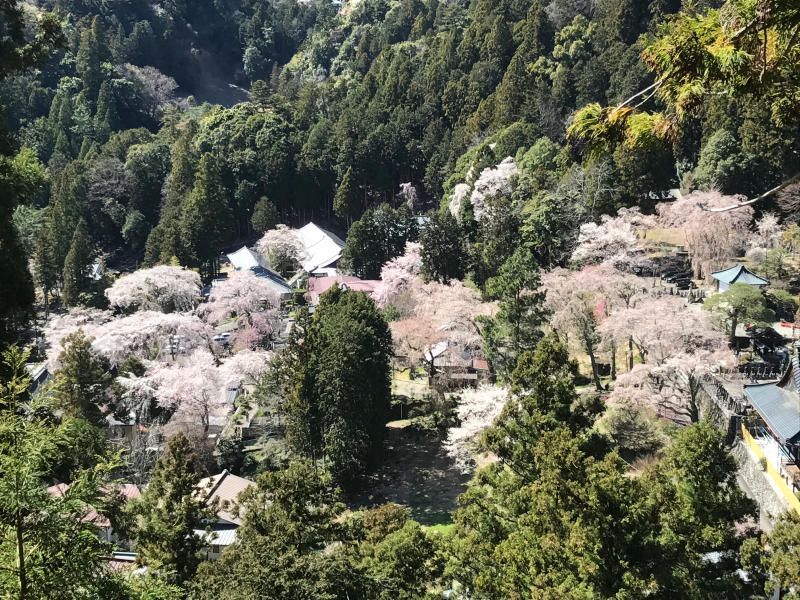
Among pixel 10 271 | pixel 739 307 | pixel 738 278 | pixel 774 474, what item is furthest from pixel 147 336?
pixel 774 474

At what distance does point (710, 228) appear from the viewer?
2961 cm

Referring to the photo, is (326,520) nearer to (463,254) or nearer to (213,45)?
(463,254)

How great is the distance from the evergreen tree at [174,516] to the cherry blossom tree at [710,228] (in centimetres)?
2366

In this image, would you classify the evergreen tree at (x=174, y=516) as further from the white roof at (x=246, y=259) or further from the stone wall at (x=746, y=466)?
the white roof at (x=246, y=259)

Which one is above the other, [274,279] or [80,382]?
[274,279]

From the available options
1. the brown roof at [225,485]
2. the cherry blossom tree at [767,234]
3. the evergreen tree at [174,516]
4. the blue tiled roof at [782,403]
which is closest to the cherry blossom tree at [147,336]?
the brown roof at [225,485]

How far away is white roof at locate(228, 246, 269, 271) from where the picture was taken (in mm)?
44719

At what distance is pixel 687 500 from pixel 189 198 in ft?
134

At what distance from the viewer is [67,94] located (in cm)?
6619

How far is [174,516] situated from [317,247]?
3491 centimetres

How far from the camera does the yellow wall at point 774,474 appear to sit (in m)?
15.4

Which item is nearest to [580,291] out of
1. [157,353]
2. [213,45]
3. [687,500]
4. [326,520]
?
[687,500]

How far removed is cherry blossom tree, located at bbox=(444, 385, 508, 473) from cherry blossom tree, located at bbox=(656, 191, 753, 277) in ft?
39.8

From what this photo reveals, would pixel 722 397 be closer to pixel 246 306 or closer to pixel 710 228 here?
pixel 710 228
